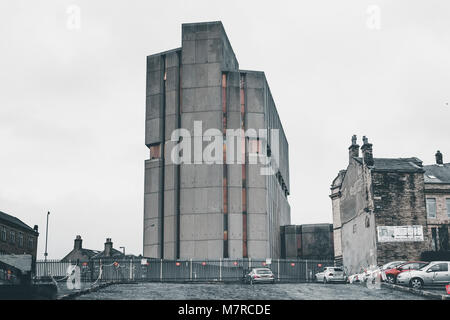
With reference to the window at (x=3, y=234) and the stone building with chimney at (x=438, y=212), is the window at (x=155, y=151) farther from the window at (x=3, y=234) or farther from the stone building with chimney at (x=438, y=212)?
the stone building with chimney at (x=438, y=212)

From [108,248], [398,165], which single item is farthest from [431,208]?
[108,248]

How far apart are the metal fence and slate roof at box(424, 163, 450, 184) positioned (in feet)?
45.9

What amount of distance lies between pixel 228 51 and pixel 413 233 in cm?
3482

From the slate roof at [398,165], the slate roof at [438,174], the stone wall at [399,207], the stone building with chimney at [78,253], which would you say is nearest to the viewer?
the stone wall at [399,207]

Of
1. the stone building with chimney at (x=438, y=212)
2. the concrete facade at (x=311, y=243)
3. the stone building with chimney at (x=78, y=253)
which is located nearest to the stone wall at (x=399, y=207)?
the stone building with chimney at (x=438, y=212)

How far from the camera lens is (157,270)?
174 feet

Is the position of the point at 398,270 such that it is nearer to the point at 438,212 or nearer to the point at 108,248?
the point at 438,212

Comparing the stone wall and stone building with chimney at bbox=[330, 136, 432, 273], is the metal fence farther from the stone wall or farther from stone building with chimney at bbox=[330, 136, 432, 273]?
the stone wall

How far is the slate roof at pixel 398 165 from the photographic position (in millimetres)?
51219

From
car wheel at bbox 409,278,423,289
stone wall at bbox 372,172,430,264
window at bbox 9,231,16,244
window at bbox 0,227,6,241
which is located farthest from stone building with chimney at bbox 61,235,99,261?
car wheel at bbox 409,278,423,289

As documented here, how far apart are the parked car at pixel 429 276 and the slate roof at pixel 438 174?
2188 centimetres

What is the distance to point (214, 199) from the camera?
6806 cm
